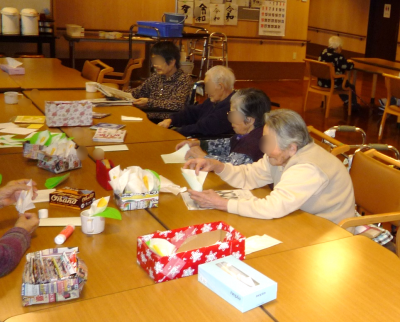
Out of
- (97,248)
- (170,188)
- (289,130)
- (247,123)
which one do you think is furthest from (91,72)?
(97,248)

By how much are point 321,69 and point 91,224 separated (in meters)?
6.23

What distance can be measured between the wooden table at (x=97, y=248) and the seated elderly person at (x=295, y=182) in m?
0.35

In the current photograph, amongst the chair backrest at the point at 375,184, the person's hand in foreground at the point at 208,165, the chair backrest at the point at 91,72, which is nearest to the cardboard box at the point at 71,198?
the person's hand in foreground at the point at 208,165

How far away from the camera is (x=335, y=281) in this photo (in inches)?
63.1

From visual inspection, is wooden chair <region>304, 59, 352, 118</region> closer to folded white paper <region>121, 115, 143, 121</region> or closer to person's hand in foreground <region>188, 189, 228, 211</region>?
folded white paper <region>121, 115, 143, 121</region>

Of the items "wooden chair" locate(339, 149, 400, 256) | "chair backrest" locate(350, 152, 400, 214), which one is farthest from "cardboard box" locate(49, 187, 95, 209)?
"chair backrest" locate(350, 152, 400, 214)

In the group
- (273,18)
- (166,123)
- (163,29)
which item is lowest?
(166,123)

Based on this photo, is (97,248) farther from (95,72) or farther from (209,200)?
(95,72)

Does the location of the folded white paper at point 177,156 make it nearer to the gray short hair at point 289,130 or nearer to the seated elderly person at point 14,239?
the gray short hair at point 289,130

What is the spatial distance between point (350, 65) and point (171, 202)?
6.28 metres

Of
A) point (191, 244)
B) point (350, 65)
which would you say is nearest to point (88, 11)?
point (350, 65)

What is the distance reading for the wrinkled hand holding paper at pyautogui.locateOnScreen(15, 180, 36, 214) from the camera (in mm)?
2016

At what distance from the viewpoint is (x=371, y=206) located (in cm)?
259

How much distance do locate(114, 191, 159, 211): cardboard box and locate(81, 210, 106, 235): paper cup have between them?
0.20m
